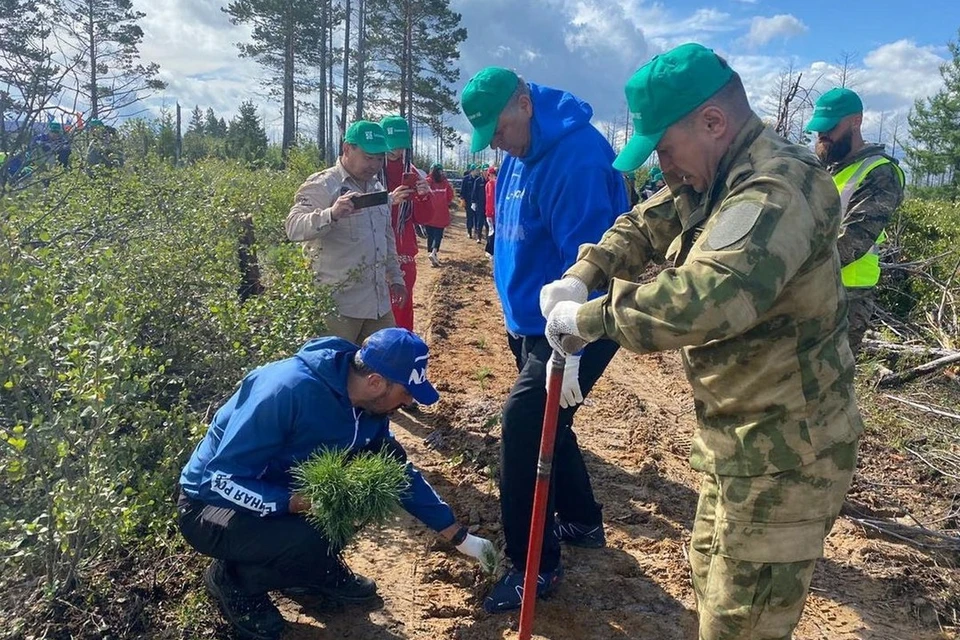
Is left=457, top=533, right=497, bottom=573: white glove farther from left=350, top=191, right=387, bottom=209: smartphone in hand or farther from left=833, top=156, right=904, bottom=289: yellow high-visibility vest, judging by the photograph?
left=833, top=156, right=904, bottom=289: yellow high-visibility vest

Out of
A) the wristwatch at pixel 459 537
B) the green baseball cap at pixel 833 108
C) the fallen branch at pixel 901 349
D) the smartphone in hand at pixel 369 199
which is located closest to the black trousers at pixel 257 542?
the wristwatch at pixel 459 537

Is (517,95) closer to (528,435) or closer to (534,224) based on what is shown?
(534,224)

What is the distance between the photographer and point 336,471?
232cm

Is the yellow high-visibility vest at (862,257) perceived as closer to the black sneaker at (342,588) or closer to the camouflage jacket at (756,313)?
the camouflage jacket at (756,313)

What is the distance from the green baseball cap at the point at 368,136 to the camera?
4.01 meters

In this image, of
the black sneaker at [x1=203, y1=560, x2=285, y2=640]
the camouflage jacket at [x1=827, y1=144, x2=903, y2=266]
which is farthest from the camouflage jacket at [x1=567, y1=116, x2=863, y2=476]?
the camouflage jacket at [x1=827, y1=144, x2=903, y2=266]

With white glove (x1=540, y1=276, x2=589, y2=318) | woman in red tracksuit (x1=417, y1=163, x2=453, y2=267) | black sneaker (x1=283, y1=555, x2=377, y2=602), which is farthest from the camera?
woman in red tracksuit (x1=417, y1=163, x2=453, y2=267)

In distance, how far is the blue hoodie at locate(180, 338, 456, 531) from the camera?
7.93 ft

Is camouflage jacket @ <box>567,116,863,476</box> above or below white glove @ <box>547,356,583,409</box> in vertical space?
above

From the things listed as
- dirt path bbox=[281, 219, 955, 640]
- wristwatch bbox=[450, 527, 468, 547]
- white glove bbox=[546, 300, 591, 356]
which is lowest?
dirt path bbox=[281, 219, 955, 640]

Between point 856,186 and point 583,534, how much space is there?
2404 mm

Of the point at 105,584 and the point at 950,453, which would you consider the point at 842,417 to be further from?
the point at 950,453

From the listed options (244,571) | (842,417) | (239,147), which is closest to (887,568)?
(842,417)

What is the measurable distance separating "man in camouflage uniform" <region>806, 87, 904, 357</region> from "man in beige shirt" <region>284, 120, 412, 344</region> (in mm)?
2534
